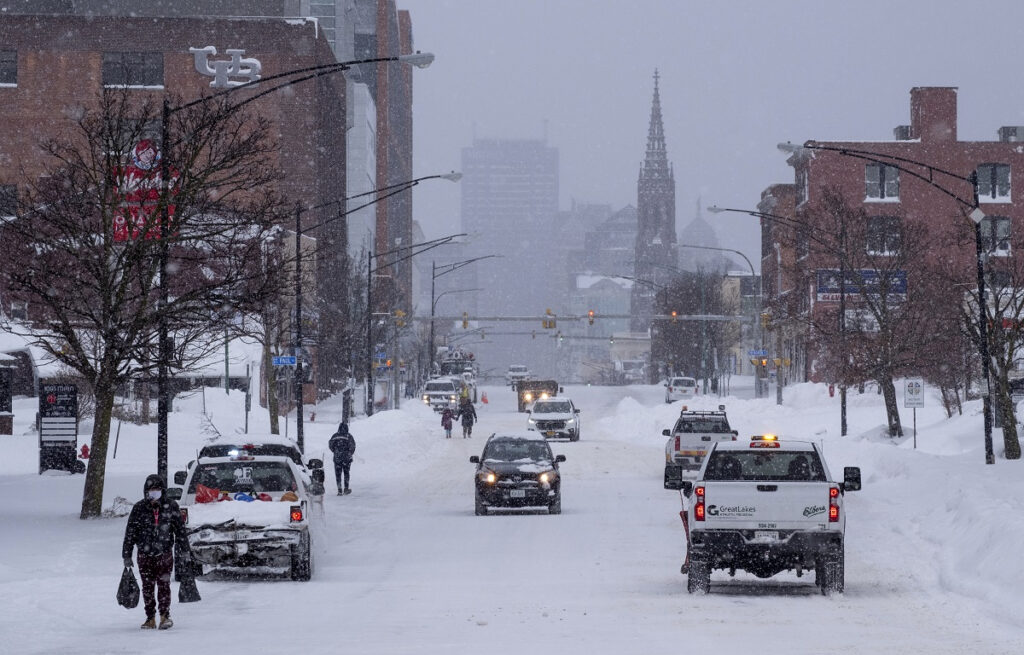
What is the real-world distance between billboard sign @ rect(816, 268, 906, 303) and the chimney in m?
45.9

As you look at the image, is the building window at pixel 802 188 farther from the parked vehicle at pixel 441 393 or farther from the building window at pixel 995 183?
the parked vehicle at pixel 441 393

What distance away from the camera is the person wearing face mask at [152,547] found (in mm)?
14422

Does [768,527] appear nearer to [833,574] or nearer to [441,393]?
[833,574]

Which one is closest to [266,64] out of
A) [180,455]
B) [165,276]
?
[180,455]

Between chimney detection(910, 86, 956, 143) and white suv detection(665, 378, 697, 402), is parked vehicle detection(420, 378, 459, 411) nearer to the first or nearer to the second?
white suv detection(665, 378, 697, 402)

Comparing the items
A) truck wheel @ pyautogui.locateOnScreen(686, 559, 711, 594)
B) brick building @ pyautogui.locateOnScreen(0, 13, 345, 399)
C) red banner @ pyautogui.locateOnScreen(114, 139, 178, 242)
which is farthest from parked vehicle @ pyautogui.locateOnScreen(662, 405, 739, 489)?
brick building @ pyautogui.locateOnScreen(0, 13, 345, 399)

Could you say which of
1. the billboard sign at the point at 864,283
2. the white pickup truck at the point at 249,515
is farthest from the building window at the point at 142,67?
the white pickup truck at the point at 249,515

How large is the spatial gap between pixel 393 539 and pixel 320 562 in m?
3.55

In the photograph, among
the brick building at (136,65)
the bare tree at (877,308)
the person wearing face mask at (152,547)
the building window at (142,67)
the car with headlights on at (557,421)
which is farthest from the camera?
the building window at (142,67)

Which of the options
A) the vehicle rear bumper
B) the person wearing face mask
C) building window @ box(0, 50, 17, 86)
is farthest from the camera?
building window @ box(0, 50, 17, 86)

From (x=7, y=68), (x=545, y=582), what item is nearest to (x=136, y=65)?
(x=7, y=68)

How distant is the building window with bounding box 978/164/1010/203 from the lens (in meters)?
94.2

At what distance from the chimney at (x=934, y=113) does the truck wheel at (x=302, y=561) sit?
82.8 metres

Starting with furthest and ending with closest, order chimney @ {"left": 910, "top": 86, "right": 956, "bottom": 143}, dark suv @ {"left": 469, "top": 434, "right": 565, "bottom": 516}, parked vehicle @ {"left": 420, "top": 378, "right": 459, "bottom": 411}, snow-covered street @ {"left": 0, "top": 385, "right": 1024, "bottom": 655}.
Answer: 1. chimney @ {"left": 910, "top": 86, "right": 956, "bottom": 143}
2. parked vehicle @ {"left": 420, "top": 378, "right": 459, "bottom": 411}
3. dark suv @ {"left": 469, "top": 434, "right": 565, "bottom": 516}
4. snow-covered street @ {"left": 0, "top": 385, "right": 1024, "bottom": 655}
